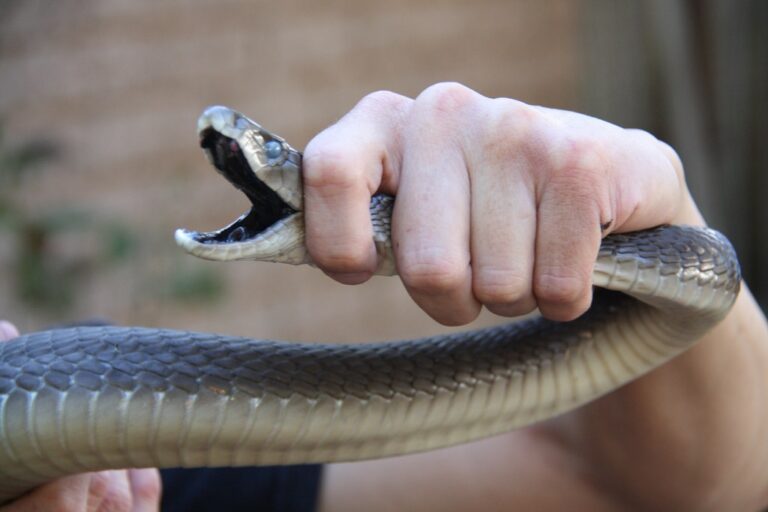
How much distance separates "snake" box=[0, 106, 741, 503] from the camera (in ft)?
3.51

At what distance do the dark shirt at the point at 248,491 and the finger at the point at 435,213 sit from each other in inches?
36.5

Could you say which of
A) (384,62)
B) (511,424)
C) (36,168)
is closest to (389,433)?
(511,424)

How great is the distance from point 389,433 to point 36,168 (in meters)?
2.85

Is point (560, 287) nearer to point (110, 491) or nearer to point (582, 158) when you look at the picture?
point (582, 158)

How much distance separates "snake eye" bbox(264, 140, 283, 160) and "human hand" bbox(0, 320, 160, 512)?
56 centimetres

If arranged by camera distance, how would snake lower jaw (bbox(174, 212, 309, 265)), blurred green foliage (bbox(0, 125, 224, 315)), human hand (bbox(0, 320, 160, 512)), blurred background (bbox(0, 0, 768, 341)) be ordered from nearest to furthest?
snake lower jaw (bbox(174, 212, 309, 265)) < human hand (bbox(0, 320, 160, 512)) < blurred green foliage (bbox(0, 125, 224, 315)) < blurred background (bbox(0, 0, 768, 341))

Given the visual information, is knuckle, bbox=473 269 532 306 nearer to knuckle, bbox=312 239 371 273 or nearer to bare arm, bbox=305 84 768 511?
bare arm, bbox=305 84 768 511

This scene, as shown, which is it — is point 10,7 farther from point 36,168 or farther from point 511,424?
point 511,424

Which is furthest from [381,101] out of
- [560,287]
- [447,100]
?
[560,287]

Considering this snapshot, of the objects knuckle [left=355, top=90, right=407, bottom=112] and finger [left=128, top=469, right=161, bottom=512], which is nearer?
knuckle [left=355, top=90, right=407, bottom=112]

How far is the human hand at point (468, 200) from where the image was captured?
1.04 meters

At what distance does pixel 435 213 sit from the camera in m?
1.04

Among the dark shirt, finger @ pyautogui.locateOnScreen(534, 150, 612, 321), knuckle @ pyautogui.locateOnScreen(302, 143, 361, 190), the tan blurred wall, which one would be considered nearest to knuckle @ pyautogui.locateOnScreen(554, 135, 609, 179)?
finger @ pyautogui.locateOnScreen(534, 150, 612, 321)

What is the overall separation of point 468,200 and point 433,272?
0.30 ft
